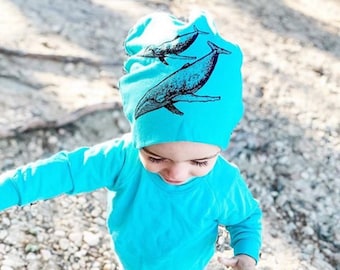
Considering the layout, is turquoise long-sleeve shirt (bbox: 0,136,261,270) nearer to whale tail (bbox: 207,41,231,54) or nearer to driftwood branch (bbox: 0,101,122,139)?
whale tail (bbox: 207,41,231,54)

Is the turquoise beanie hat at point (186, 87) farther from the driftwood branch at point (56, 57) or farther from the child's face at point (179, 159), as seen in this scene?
the driftwood branch at point (56, 57)

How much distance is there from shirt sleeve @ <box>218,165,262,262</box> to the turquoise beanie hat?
0.21 meters

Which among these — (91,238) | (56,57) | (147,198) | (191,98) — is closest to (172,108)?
(191,98)

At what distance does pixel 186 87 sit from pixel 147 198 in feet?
1.12

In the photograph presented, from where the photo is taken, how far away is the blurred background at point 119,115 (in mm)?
2436

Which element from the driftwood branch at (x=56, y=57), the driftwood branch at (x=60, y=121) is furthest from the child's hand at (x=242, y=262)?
the driftwood branch at (x=56, y=57)

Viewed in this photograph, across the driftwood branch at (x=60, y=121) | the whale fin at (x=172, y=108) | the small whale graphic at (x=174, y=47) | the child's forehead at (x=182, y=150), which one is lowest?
the driftwood branch at (x=60, y=121)

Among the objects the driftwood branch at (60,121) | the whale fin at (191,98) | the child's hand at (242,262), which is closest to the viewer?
the whale fin at (191,98)

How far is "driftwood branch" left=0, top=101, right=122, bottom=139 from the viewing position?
8.78ft

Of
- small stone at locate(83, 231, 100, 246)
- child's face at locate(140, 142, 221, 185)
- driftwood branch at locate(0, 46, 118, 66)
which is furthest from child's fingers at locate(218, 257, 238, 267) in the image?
driftwood branch at locate(0, 46, 118, 66)

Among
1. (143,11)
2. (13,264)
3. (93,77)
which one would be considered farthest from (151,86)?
(143,11)

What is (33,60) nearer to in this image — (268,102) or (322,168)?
(268,102)

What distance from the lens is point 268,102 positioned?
3262 millimetres

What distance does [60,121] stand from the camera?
2775mm
